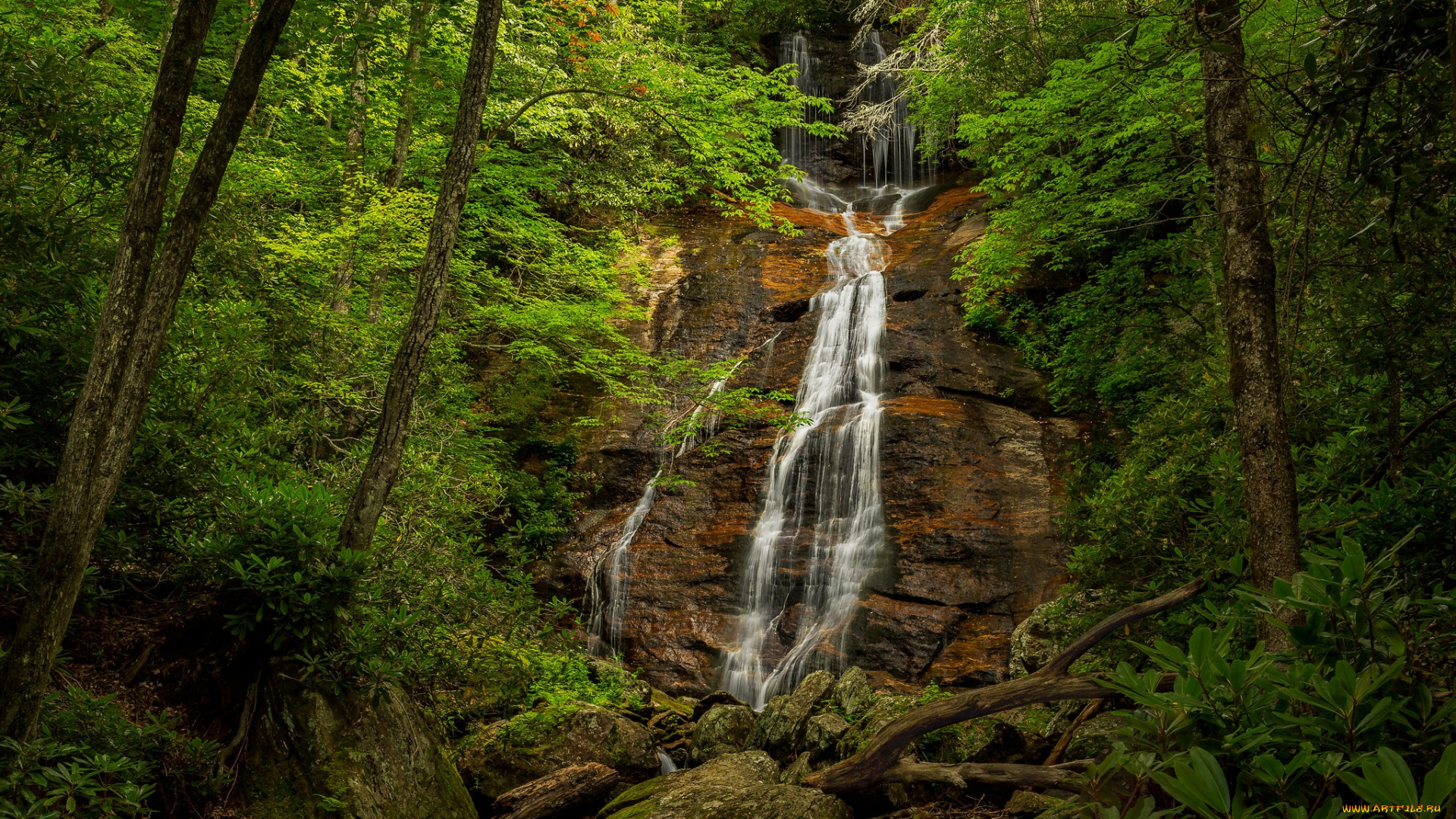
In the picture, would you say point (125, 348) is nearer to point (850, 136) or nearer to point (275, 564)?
point (275, 564)

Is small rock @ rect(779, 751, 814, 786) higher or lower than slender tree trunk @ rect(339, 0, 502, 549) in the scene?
lower

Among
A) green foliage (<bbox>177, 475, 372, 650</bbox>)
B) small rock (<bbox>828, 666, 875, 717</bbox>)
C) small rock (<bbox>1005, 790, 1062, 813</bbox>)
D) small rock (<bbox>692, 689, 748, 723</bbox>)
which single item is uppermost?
green foliage (<bbox>177, 475, 372, 650</bbox>)

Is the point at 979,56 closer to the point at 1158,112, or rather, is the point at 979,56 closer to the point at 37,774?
the point at 1158,112

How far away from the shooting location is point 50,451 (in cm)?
452

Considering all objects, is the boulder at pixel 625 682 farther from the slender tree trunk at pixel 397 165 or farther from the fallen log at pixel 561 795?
the slender tree trunk at pixel 397 165

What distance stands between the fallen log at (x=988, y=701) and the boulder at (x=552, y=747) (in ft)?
8.48

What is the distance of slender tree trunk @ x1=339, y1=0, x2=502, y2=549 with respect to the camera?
5266 mm

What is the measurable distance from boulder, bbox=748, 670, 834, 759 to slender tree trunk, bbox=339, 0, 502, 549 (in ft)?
14.7

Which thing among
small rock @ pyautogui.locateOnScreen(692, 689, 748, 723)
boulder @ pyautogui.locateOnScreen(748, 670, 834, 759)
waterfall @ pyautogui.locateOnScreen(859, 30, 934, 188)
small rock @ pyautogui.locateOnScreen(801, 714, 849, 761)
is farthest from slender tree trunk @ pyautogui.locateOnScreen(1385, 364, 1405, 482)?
waterfall @ pyautogui.locateOnScreen(859, 30, 934, 188)

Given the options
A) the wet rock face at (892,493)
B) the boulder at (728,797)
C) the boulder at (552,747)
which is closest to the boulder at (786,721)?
the boulder at (728,797)

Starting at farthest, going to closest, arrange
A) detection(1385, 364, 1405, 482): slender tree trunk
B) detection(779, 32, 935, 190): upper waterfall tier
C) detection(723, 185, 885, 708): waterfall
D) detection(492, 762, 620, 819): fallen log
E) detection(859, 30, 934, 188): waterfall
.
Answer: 1. detection(779, 32, 935, 190): upper waterfall tier
2. detection(859, 30, 934, 188): waterfall
3. detection(723, 185, 885, 708): waterfall
4. detection(492, 762, 620, 819): fallen log
5. detection(1385, 364, 1405, 482): slender tree trunk

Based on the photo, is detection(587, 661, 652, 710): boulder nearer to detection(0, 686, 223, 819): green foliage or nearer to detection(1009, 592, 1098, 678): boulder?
detection(1009, 592, 1098, 678): boulder

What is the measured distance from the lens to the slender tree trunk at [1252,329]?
3941 millimetres

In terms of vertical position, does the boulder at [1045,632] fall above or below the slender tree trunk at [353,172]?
below
